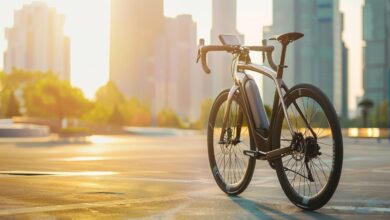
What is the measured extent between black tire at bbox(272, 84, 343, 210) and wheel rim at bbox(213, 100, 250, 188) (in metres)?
1.06

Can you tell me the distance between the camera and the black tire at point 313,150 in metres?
5.43

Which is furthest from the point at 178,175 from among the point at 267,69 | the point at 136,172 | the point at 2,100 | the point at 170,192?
the point at 2,100

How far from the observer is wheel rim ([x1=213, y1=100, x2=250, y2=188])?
23.4 ft

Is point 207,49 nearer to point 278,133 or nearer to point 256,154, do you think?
point 256,154

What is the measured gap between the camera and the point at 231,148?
7.36m

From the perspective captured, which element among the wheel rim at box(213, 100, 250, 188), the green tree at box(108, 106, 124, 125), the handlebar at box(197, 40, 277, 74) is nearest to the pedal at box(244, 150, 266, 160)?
the wheel rim at box(213, 100, 250, 188)

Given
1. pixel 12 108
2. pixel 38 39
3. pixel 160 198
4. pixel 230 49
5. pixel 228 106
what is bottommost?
pixel 160 198

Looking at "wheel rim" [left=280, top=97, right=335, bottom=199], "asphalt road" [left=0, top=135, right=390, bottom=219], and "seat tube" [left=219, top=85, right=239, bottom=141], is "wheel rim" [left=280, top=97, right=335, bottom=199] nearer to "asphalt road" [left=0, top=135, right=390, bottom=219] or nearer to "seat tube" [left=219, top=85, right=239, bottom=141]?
"asphalt road" [left=0, top=135, right=390, bottom=219]

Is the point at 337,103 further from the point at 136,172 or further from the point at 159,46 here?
the point at 136,172

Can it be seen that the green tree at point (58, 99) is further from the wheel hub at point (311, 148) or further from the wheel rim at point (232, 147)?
the wheel hub at point (311, 148)

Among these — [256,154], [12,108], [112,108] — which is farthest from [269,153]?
[112,108]

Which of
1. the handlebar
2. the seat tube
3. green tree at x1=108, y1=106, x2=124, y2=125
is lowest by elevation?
green tree at x1=108, y1=106, x2=124, y2=125

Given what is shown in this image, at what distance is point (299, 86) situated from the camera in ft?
19.1

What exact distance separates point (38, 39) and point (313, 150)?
16975 cm
